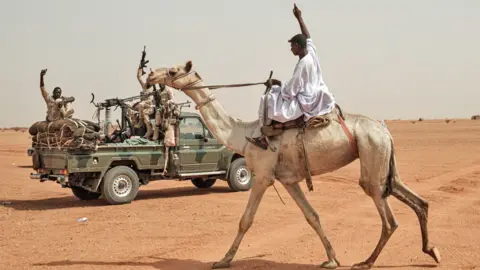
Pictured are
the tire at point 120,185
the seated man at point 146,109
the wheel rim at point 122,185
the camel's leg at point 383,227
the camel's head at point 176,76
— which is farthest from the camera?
the seated man at point 146,109

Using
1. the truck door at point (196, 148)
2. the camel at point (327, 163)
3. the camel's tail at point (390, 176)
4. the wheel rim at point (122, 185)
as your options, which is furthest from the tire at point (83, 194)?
the camel's tail at point (390, 176)

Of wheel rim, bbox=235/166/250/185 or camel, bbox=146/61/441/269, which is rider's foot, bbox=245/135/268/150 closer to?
camel, bbox=146/61/441/269

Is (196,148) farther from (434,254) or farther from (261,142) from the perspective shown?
(434,254)

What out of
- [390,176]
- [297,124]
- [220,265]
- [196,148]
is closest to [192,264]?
[220,265]

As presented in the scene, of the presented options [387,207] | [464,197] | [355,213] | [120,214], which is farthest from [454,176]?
[387,207]

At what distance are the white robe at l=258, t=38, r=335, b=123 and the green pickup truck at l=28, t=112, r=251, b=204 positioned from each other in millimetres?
7812

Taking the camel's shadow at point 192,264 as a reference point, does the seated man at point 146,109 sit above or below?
above

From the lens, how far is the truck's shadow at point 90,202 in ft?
49.3

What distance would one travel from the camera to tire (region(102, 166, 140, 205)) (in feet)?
47.4

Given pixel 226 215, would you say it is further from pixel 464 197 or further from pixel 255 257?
pixel 464 197

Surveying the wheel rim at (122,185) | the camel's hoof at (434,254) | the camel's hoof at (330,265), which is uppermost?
the camel's hoof at (434,254)

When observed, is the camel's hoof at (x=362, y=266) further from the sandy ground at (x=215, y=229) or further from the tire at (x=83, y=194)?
the tire at (x=83, y=194)

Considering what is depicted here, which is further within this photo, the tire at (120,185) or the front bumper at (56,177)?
the tire at (120,185)

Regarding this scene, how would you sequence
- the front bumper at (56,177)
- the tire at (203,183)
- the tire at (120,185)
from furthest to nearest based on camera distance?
1. the tire at (203,183)
2. the tire at (120,185)
3. the front bumper at (56,177)
